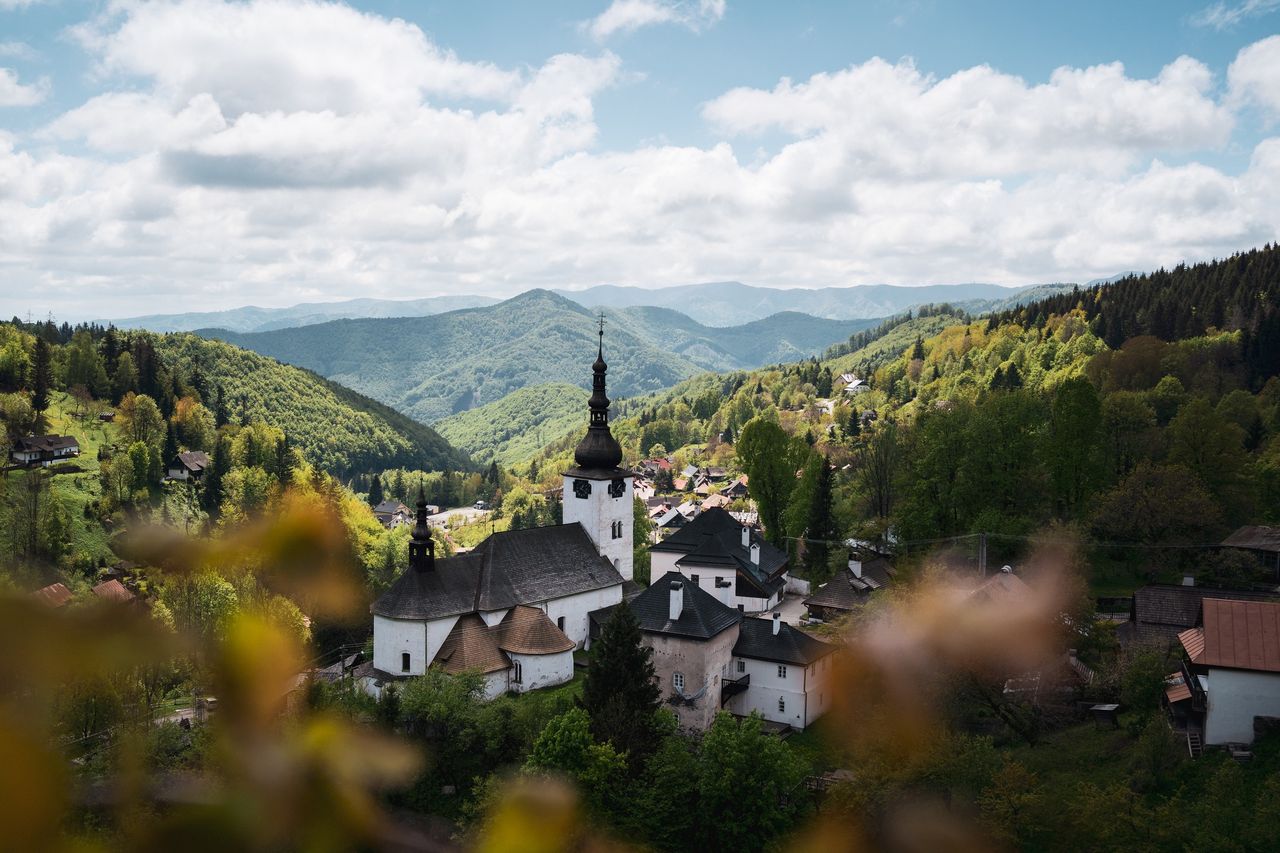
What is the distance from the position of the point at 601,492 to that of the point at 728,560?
9373mm

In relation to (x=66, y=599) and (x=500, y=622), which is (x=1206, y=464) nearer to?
(x=500, y=622)

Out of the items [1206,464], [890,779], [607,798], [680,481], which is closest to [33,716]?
[890,779]

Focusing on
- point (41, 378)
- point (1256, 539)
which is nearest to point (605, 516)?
point (1256, 539)

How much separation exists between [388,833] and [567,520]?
50.8 m

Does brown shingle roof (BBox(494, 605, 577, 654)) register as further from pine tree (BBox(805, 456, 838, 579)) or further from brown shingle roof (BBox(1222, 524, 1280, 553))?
brown shingle roof (BBox(1222, 524, 1280, 553))

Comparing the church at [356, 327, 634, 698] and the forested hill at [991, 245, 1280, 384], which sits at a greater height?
the forested hill at [991, 245, 1280, 384]

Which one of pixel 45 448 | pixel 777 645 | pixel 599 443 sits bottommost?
pixel 777 645

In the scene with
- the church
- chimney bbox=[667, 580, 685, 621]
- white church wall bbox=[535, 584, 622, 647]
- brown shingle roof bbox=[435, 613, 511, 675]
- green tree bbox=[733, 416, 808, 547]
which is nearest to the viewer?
chimney bbox=[667, 580, 685, 621]

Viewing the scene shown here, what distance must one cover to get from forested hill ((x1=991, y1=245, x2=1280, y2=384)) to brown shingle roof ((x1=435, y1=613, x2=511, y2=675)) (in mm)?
69794

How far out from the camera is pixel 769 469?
6988cm

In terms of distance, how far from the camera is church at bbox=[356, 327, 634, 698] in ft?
140

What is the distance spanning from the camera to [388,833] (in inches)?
98.9

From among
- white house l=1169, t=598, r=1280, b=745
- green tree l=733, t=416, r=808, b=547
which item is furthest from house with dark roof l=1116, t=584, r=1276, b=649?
green tree l=733, t=416, r=808, b=547

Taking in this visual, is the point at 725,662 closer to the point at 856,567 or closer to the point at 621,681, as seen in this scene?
the point at 621,681
